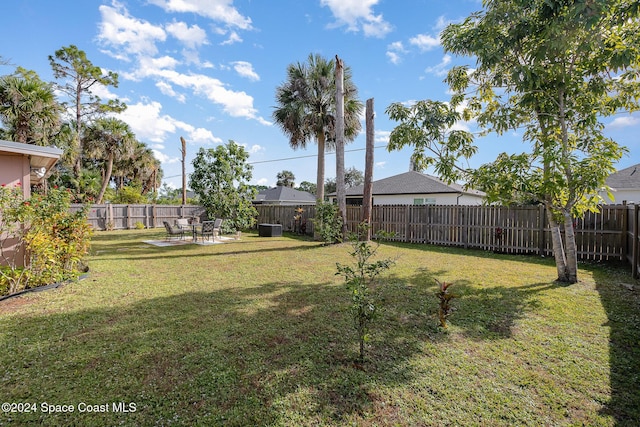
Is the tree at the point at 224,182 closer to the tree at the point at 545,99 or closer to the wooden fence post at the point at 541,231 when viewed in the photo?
the tree at the point at 545,99

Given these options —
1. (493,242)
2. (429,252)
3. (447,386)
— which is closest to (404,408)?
(447,386)

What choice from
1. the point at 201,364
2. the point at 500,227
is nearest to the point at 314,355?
the point at 201,364

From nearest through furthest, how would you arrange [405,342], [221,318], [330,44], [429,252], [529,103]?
1. [405,342]
2. [221,318]
3. [529,103]
4. [429,252]
5. [330,44]

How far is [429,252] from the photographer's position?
923cm

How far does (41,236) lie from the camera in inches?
177

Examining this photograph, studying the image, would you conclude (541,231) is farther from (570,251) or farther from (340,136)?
(340,136)

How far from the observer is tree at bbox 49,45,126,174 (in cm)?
1767

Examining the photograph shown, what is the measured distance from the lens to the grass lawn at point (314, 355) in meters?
2.06

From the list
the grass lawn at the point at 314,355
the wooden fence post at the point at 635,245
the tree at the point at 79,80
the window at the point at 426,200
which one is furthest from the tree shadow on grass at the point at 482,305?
the tree at the point at 79,80

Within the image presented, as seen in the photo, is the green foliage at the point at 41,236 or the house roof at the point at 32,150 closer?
the green foliage at the point at 41,236

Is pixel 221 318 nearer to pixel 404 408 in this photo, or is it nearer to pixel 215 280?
pixel 215 280

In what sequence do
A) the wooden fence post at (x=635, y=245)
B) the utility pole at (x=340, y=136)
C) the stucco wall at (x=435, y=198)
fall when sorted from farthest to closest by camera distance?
the stucco wall at (x=435, y=198) → the utility pole at (x=340, y=136) → the wooden fence post at (x=635, y=245)

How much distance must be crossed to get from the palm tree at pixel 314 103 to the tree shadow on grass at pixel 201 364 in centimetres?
1035

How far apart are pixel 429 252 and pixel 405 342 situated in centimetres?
664
